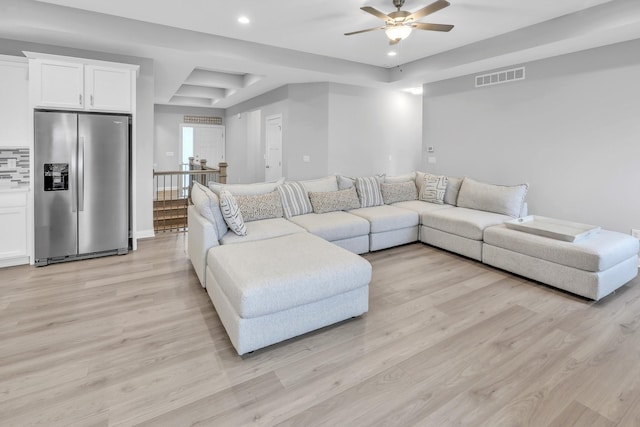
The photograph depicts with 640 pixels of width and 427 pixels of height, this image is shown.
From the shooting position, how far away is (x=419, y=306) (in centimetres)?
296

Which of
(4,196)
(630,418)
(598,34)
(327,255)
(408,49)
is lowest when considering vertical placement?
(630,418)

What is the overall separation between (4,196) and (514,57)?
6302 mm

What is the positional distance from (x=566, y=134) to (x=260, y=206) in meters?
4.09

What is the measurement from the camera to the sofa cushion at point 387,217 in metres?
4.46

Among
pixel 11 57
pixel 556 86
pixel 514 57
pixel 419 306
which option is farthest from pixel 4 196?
pixel 556 86

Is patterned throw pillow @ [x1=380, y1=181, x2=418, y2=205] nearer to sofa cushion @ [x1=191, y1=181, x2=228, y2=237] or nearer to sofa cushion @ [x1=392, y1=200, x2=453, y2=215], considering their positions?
sofa cushion @ [x1=392, y1=200, x2=453, y2=215]

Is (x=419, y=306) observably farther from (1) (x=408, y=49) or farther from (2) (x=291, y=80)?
(2) (x=291, y=80)

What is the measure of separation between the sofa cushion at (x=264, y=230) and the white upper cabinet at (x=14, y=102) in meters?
2.77

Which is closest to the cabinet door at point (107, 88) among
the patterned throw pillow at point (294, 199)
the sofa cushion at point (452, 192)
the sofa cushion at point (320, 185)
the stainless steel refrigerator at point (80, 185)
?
the stainless steel refrigerator at point (80, 185)

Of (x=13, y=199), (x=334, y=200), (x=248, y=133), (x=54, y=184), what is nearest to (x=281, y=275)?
(x=334, y=200)

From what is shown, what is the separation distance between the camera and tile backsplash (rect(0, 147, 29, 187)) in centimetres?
399

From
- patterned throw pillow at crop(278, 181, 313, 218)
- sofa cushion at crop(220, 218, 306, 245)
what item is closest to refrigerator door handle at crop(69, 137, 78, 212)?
sofa cushion at crop(220, 218, 306, 245)

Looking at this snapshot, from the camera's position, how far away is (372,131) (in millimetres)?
7270

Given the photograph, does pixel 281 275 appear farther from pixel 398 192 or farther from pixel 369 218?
pixel 398 192
